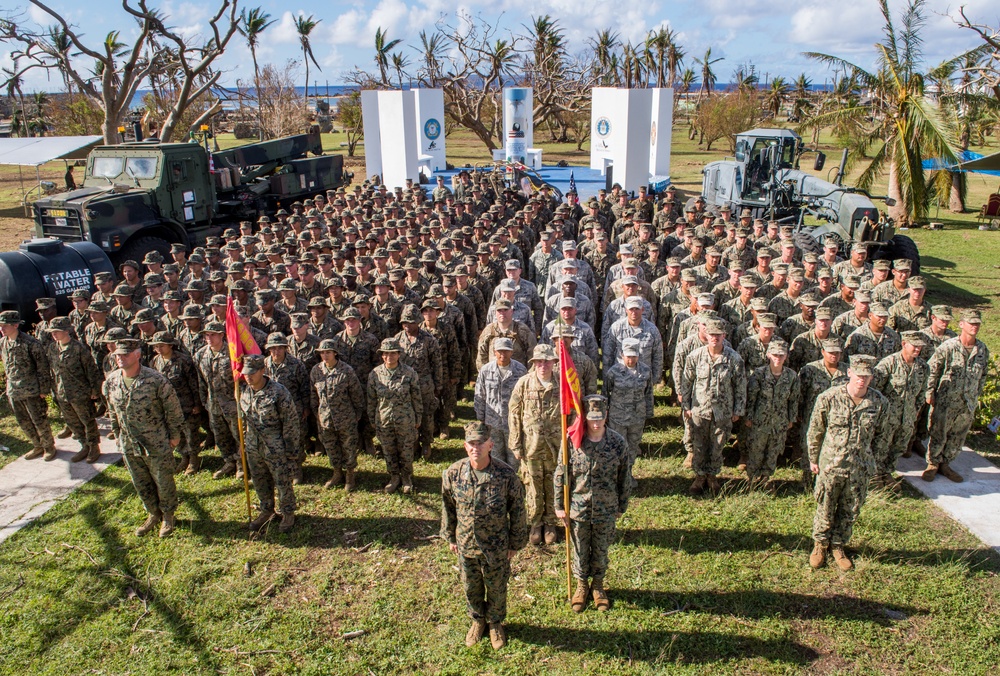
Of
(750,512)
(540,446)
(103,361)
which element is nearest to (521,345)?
(540,446)

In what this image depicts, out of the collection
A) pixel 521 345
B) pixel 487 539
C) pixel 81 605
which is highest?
pixel 521 345

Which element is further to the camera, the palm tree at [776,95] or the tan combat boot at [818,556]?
the palm tree at [776,95]

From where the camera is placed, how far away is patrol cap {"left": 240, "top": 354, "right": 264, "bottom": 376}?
18.0 ft

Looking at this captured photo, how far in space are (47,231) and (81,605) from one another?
9.40m

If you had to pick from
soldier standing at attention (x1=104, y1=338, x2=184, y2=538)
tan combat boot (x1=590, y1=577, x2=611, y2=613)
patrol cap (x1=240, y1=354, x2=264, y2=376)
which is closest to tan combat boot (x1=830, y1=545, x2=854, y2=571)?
tan combat boot (x1=590, y1=577, x2=611, y2=613)

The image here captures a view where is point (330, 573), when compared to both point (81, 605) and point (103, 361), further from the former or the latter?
point (103, 361)

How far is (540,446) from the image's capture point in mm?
5230

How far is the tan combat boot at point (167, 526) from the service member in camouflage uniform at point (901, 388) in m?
6.09

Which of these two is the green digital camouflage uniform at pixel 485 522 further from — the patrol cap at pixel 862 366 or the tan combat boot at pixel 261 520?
the patrol cap at pixel 862 366

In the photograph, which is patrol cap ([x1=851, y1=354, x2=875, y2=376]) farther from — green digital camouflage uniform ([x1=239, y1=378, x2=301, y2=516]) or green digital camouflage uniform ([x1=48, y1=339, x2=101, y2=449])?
green digital camouflage uniform ([x1=48, y1=339, x2=101, y2=449])

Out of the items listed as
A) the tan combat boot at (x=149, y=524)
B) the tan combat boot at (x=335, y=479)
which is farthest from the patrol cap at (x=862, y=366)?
the tan combat boot at (x=149, y=524)

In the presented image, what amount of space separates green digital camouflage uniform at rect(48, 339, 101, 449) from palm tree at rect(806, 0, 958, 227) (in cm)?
1516

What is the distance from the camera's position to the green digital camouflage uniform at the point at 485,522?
427 cm

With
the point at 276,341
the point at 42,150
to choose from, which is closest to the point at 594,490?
the point at 276,341
